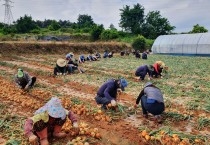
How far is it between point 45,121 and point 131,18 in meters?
58.4

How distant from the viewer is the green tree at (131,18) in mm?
59875

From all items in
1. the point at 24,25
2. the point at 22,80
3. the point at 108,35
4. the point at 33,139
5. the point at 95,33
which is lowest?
the point at 33,139

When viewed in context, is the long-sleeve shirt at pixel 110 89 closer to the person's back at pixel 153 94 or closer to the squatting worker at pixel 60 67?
the person's back at pixel 153 94

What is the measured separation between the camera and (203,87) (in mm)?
10625

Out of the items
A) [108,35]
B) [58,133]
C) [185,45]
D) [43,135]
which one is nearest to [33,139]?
[43,135]

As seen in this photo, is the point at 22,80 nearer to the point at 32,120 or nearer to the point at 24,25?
the point at 32,120

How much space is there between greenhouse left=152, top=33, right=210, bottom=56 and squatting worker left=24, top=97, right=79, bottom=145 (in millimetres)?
27838

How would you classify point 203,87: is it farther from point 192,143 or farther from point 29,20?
point 29,20

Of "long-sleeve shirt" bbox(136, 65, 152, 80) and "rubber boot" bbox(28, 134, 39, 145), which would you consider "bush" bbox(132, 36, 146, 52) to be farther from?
"rubber boot" bbox(28, 134, 39, 145)

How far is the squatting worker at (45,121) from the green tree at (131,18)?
55829mm

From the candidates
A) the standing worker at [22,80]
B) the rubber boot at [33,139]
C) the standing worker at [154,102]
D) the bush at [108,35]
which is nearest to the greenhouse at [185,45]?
the bush at [108,35]

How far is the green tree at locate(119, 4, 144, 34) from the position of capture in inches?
2357

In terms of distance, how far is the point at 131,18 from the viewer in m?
60.5

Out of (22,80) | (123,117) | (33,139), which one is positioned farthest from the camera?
(22,80)
